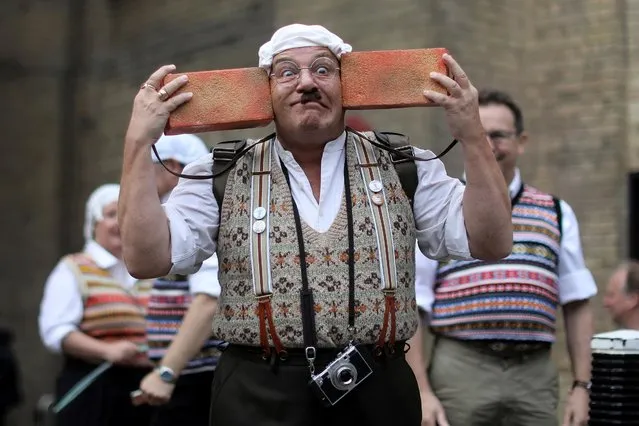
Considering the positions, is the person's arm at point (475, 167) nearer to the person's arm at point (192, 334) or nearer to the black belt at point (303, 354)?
the black belt at point (303, 354)

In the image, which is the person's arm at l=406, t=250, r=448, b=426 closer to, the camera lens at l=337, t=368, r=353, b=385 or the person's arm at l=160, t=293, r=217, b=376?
the person's arm at l=160, t=293, r=217, b=376

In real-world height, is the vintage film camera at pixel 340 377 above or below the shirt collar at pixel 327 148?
below

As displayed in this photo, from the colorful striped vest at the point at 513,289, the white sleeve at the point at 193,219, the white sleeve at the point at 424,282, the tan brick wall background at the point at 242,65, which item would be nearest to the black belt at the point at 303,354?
the white sleeve at the point at 193,219

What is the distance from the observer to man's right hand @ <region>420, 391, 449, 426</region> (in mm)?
4945

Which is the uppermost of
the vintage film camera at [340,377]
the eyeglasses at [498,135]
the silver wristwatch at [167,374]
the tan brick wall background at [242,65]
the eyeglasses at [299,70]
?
the tan brick wall background at [242,65]

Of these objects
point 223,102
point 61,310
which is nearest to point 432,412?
point 223,102

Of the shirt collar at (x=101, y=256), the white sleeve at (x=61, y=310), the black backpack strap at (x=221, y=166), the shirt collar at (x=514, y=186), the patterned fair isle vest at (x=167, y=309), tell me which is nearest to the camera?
the black backpack strap at (x=221, y=166)

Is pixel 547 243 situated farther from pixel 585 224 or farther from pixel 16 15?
pixel 16 15

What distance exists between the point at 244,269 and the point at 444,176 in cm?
68

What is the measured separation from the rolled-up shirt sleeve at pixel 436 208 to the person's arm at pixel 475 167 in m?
0.11

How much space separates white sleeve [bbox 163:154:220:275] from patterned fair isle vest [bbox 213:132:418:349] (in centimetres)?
4

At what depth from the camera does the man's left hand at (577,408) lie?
16.6ft

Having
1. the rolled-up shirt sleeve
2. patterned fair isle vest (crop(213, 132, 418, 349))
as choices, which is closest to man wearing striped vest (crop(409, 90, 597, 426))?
the rolled-up shirt sleeve

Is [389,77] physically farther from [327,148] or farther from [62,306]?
[62,306]
